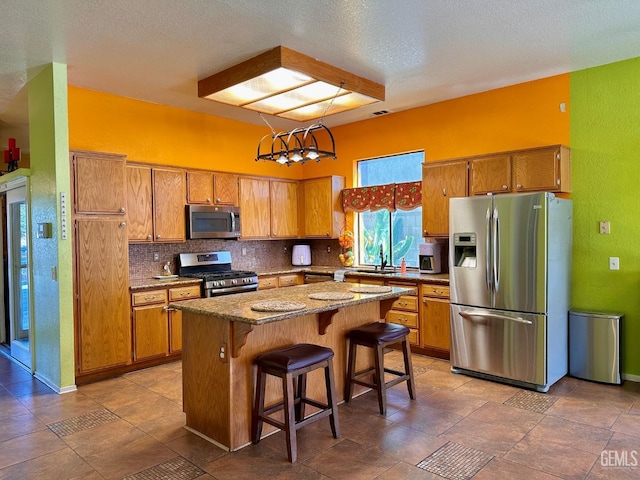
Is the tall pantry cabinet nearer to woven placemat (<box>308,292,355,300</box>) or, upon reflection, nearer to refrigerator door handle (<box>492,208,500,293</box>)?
woven placemat (<box>308,292,355,300</box>)

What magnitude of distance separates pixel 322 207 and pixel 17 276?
3767 mm

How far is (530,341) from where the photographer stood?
3.93 meters

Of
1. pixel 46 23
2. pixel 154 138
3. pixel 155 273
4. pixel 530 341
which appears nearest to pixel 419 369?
pixel 530 341

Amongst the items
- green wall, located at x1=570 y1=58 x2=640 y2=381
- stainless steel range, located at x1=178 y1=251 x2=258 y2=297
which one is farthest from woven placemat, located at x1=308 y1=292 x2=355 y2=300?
green wall, located at x1=570 y1=58 x2=640 y2=381

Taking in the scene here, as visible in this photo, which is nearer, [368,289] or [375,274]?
[368,289]

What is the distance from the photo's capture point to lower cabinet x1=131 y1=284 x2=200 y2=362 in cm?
457

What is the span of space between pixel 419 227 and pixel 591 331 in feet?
7.38

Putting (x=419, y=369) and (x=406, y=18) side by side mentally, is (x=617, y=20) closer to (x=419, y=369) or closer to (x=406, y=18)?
(x=406, y=18)

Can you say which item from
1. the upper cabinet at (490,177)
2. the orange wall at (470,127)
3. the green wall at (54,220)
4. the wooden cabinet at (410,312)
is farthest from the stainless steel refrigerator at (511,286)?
the green wall at (54,220)

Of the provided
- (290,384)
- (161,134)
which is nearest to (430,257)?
(290,384)

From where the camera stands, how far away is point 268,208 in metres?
6.23

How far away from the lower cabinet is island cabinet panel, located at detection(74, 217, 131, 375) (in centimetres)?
10

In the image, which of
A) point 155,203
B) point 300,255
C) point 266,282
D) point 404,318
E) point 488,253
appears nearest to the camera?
point 488,253

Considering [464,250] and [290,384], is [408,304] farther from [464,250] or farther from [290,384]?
[290,384]
